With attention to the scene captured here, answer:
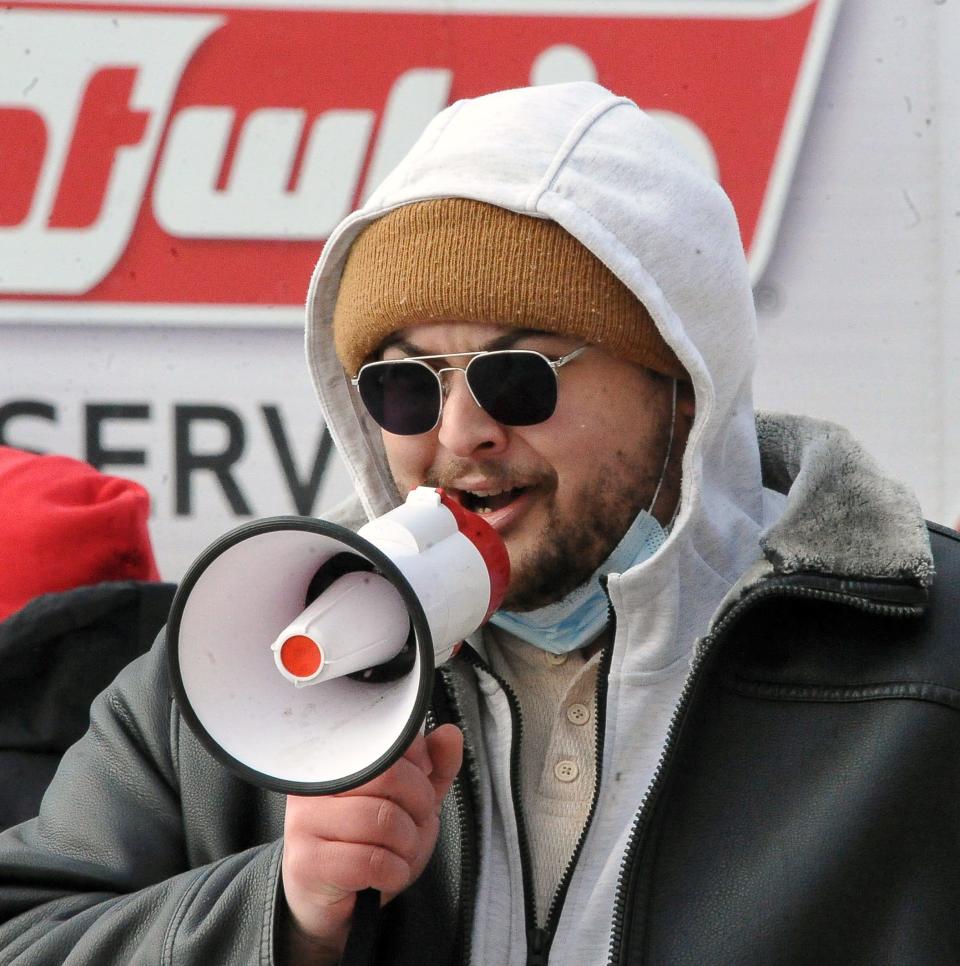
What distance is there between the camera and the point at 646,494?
6.40 feet

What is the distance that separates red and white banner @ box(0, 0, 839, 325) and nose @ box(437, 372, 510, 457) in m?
1.02

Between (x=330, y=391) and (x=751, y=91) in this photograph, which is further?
(x=751, y=91)

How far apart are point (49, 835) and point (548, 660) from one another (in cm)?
74

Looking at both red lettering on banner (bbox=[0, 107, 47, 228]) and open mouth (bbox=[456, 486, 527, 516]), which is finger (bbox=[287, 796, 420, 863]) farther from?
red lettering on banner (bbox=[0, 107, 47, 228])

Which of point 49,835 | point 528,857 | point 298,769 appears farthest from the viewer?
point 49,835

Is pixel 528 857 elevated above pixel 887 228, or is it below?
below

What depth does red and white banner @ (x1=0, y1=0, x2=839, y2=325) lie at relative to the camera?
273 centimetres

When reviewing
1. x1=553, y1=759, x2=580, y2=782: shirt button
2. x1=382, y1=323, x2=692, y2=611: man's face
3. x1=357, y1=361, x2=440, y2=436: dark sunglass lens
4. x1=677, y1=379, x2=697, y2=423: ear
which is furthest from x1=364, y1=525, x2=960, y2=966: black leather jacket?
x1=357, y1=361, x2=440, y2=436: dark sunglass lens

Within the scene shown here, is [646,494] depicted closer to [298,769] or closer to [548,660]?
[548,660]

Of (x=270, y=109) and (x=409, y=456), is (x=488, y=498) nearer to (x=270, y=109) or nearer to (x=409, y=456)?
(x=409, y=456)

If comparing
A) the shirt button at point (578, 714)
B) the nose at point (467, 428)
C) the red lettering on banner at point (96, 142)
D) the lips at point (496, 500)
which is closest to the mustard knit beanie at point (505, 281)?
the nose at point (467, 428)

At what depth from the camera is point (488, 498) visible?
1.89m

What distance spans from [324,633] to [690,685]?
534 millimetres

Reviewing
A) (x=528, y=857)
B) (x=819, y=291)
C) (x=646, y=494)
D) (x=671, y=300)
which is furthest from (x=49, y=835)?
(x=819, y=291)
